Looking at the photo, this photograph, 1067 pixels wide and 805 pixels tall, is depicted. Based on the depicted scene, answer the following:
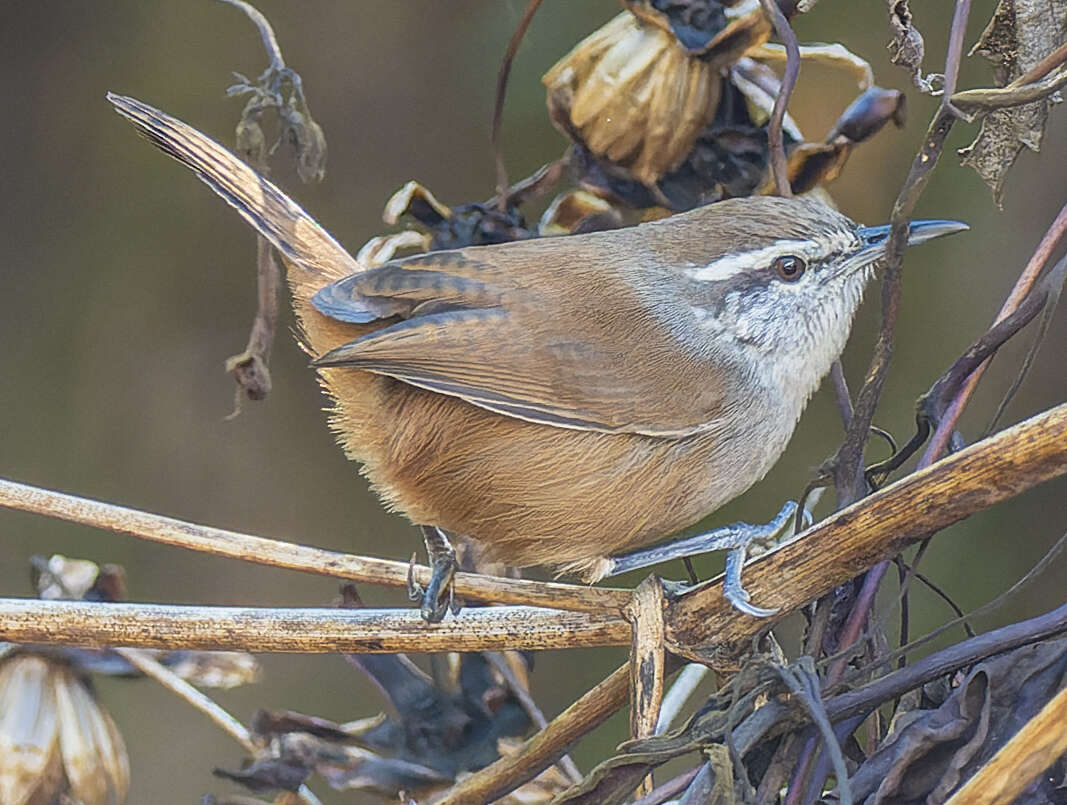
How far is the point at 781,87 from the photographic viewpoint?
167 cm

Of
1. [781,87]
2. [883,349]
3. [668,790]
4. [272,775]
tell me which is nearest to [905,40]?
[781,87]

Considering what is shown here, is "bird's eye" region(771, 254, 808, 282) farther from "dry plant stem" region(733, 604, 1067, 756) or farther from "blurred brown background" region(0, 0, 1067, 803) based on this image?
"dry plant stem" region(733, 604, 1067, 756)

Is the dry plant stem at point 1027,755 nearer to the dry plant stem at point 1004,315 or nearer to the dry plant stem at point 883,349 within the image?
the dry plant stem at point 883,349

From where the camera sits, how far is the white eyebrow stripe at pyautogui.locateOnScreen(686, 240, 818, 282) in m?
1.94

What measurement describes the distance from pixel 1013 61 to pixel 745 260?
2.01ft

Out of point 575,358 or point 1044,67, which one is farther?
point 575,358

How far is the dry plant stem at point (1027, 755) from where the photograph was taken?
1005mm

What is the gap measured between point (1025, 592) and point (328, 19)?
210 cm

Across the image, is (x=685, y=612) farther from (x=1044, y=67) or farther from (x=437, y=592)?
(x=1044, y=67)

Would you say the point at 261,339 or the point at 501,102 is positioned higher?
the point at 501,102

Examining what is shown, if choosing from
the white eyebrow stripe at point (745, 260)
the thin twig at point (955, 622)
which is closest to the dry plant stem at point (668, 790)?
the thin twig at point (955, 622)

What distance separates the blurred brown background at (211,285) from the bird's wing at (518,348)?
875 mm

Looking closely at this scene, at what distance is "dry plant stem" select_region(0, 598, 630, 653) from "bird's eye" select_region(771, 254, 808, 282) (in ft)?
2.34

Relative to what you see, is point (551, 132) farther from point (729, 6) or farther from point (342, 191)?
point (729, 6)
